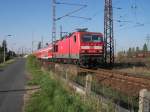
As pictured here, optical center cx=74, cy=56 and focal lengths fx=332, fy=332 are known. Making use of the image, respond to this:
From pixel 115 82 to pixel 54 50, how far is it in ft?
86.2

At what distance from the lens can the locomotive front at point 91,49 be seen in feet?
94.2

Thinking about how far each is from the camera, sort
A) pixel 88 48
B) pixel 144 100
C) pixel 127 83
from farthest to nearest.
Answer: pixel 88 48 < pixel 127 83 < pixel 144 100

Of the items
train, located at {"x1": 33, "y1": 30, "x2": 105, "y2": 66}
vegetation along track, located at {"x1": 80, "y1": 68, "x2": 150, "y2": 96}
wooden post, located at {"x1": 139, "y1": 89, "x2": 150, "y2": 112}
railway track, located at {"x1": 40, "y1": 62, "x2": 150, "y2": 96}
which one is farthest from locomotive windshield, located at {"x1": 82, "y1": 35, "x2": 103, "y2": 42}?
wooden post, located at {"x1": 139, "y1": 89, "x2": 150, "y2": 112}

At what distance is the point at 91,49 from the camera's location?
29281 mm

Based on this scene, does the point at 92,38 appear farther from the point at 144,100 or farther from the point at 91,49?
the point at 144,100

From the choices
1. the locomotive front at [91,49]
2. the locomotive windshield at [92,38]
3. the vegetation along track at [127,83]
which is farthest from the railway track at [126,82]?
the locomotive windshield at [92,38]

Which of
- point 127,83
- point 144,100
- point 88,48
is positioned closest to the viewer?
point 144,100

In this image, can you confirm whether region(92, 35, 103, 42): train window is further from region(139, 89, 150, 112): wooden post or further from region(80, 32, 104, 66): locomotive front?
region(139, 89, 150, 112): wooden post

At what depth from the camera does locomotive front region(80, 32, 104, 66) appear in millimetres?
28703

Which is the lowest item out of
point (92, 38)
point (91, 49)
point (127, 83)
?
point (127, 83)

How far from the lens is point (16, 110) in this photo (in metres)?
12.0

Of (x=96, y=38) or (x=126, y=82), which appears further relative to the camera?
(x=96, y=38)

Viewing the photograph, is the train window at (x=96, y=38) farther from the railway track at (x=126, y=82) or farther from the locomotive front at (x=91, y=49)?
the railway track at (x=126, y=82)

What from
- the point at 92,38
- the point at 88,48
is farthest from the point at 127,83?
the point at 92,38
